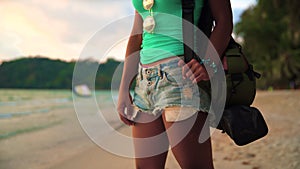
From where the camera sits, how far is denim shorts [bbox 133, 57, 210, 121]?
1.32 meters

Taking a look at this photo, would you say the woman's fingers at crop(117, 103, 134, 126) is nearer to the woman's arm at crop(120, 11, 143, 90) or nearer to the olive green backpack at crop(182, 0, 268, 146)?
the woman's arm at crop(120, 11, 143, 90)

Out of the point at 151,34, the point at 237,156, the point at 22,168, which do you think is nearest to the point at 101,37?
the point at 151,34

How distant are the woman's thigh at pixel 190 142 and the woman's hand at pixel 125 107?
0.90 ft

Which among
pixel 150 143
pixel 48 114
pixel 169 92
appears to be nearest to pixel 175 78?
pixel 169 92

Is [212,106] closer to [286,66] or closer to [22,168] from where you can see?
[22,168]

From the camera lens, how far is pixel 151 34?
1440 mm

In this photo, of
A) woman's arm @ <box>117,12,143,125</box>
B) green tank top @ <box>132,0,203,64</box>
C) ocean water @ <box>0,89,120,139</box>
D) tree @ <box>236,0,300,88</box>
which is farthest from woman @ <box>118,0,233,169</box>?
tree @ <box>236,0,300,88</box>

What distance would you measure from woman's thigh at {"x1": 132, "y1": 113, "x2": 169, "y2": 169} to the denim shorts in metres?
0.07

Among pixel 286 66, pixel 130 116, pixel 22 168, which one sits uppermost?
pixel 130 116

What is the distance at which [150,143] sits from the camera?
1510mm

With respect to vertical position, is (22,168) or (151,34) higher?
(151,34)

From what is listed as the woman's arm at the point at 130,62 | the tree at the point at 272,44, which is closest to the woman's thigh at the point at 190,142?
the woman's arm at the point at 130,62

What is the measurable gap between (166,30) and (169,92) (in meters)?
0.24

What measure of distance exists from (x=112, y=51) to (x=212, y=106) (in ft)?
1.78
